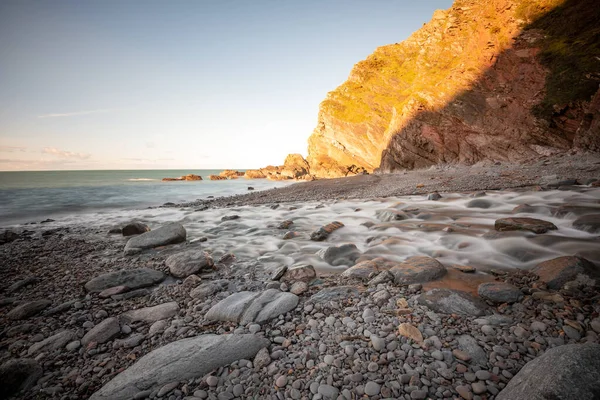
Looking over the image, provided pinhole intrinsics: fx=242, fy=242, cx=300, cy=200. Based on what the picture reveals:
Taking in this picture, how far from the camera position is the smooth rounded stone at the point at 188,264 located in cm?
471

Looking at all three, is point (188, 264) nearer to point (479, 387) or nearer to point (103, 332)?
point (103, 332)

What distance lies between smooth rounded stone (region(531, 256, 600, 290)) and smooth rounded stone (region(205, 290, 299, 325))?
10.8 ft

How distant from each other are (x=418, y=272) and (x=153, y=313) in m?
3.85

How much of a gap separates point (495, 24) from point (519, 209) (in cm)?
2431

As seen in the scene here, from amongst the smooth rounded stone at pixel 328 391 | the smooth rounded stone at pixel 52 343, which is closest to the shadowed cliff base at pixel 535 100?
the smooth rounded stone at pixel 328 391

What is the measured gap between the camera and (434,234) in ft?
19.6

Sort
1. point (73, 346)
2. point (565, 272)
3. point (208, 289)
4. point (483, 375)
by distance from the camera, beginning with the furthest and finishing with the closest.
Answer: point (208, 289) → point (565, 272) → point (73, 346) → point (483, 375)

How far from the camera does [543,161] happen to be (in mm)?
14750

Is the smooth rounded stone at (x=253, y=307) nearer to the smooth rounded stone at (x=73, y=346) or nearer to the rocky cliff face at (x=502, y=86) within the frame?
the smooth rounded stone at (x=73, y=346)

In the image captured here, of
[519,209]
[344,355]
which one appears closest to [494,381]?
[344,355]

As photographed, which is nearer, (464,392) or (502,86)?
(464,392)

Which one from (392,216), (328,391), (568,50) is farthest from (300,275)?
(568,50)

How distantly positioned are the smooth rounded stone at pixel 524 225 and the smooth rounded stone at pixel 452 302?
3.64 metres

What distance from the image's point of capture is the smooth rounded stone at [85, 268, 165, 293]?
4199mm
